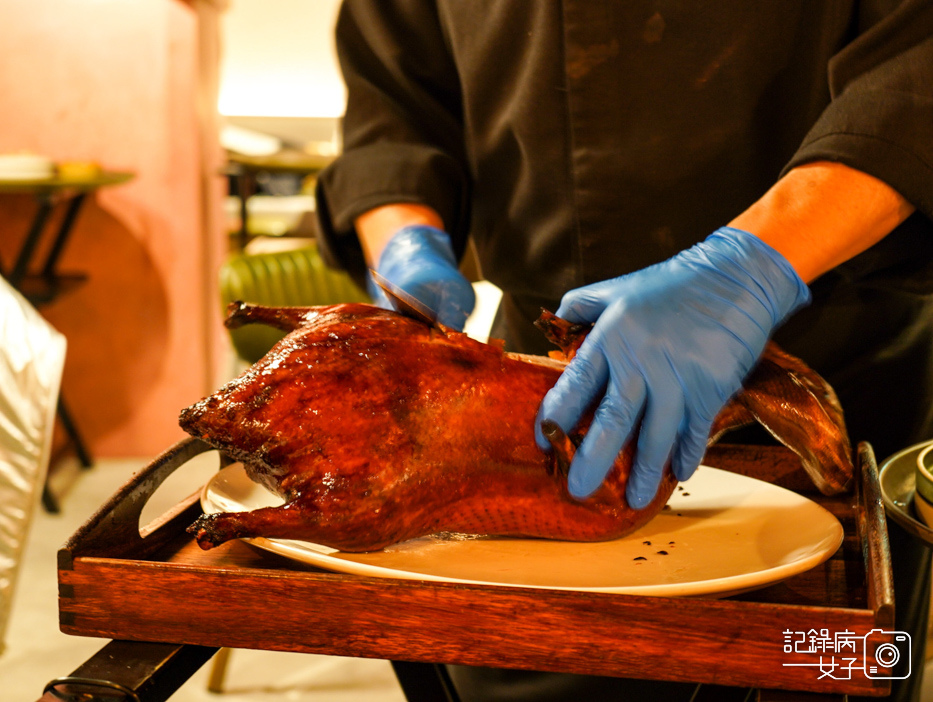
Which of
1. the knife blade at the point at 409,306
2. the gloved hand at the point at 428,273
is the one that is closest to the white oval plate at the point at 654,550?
the knife blade at the point at 409,306

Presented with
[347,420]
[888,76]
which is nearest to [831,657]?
[347,420]

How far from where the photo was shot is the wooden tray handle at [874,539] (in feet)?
2.08

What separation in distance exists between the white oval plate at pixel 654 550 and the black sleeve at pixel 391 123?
602 mm

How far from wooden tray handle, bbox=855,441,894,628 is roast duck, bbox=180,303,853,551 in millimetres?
36

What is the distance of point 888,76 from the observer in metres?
1.00

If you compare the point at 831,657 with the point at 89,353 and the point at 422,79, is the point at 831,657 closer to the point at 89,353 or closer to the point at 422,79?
the point at 422,79

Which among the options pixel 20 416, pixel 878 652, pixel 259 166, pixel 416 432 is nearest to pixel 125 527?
pixel 416 432

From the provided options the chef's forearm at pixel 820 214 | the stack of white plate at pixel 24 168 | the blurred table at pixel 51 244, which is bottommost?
the blurred table at pixel 51 244

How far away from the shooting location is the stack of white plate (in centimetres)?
303

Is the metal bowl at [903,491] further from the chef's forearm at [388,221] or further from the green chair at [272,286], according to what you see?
the green chair at [272,286]

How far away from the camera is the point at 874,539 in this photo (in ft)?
2.44

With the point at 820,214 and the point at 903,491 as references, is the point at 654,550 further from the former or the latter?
the point at 820,214

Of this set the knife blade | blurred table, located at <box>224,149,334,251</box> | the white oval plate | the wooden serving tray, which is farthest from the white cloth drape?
blurred table, located at <box>224,149,334,251</box>

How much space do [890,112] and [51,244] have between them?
3.67m
